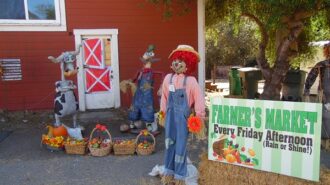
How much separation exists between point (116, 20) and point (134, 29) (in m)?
0.52

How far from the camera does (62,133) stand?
581cm

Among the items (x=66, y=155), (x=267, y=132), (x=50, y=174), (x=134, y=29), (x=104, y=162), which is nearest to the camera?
(x=267, y=132)

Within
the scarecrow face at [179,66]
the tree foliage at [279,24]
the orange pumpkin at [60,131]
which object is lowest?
the orange pumpkin at [60,131]

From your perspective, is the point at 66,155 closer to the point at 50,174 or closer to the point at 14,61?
the point at 50,174

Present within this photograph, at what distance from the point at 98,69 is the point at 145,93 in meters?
2.79

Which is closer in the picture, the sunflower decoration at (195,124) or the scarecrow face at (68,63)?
the sunflower decoration at (195,124)

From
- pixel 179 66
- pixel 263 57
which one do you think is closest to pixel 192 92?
pixel 179 66

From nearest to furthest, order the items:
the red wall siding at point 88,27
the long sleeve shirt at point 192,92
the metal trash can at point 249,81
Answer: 1. the long sleeve shirt at point 192,92
2. the red wall siding at point 88,27
3. the metal trash can at point 249,81

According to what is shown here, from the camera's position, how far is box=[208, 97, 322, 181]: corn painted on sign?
355 centimetres

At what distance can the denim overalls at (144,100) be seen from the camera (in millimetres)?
6180

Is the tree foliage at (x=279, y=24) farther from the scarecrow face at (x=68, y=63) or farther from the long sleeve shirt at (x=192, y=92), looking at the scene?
the long sleeve shirt at (x=192, y=92)

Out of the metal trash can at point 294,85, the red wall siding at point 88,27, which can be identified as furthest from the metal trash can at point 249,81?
the red wall siding at point 88,27

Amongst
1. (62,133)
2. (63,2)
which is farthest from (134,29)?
(62,133)

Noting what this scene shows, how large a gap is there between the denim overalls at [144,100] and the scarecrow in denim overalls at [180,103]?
2070 millimetres
